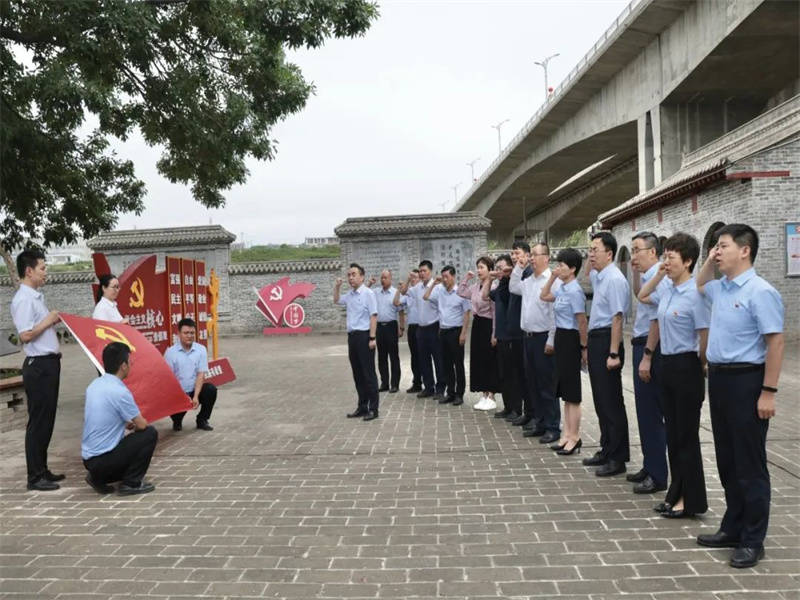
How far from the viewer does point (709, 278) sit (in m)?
3.86

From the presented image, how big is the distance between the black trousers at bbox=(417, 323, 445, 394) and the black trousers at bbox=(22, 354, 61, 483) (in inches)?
184

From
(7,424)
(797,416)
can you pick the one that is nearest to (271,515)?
(7,424)

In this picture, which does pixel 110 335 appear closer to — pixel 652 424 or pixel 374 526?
pixel 374 526

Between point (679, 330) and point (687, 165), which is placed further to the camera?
point (687, 165)

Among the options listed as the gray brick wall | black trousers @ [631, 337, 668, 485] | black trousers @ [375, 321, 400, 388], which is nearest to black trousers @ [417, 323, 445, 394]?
black trousers @ [375, 321, 400, 388]

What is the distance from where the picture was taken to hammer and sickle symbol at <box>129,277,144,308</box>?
788 centimetres

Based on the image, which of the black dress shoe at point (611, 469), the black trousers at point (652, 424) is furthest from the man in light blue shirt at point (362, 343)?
the black trousers at point (652, 424)

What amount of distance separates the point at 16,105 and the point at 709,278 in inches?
295

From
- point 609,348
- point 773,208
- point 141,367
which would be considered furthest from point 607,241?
point 773,208

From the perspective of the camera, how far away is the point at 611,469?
4.83m

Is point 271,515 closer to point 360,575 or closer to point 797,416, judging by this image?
point 360,575

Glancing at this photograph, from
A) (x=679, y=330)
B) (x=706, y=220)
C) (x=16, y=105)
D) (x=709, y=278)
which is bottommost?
(x=679, y=330)

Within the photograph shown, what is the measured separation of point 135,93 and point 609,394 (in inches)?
257

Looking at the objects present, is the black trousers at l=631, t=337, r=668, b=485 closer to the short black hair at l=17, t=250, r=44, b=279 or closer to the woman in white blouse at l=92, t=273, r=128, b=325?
the short black hair at l=17, t=250, r=44, b=279
